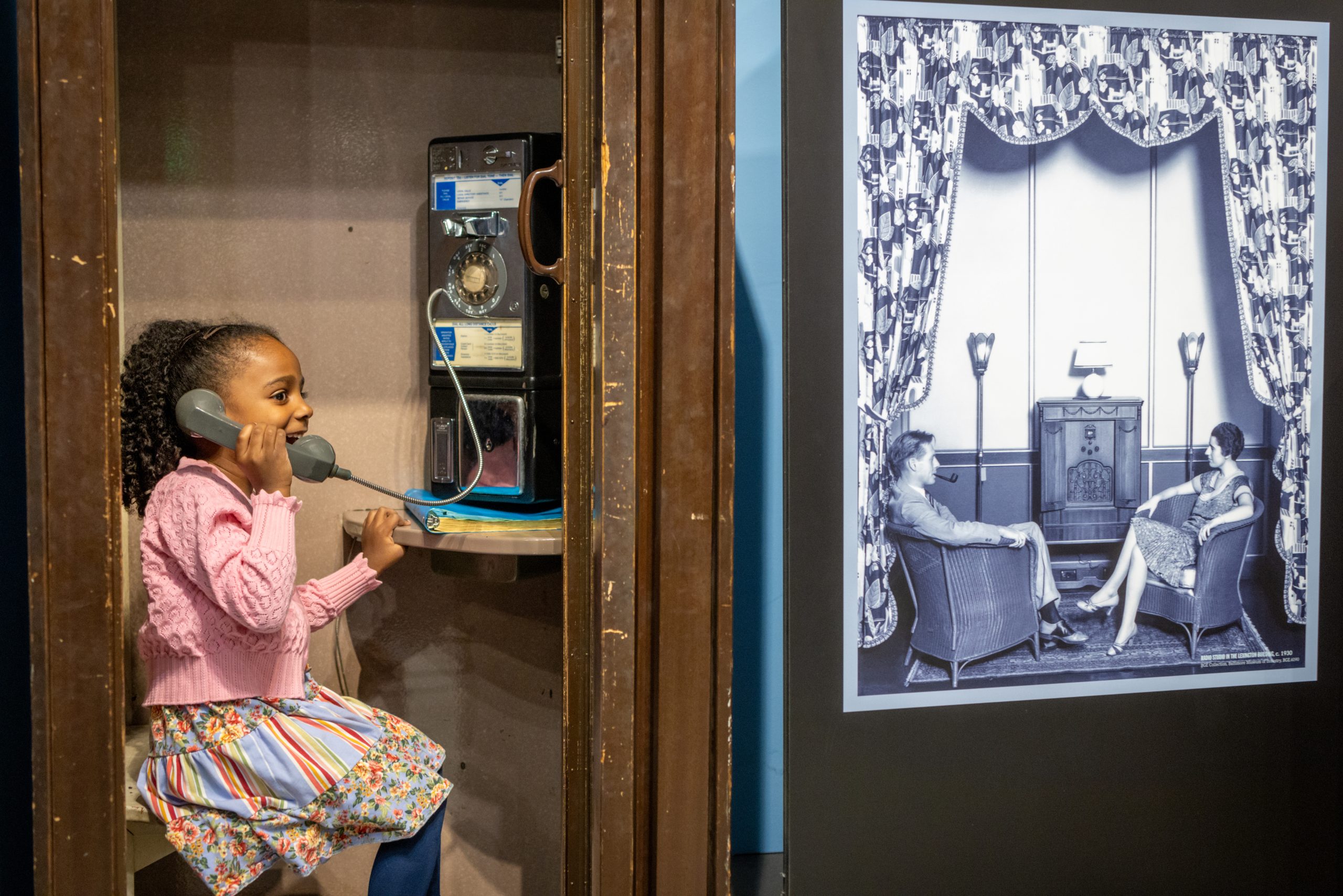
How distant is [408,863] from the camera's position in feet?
5.05

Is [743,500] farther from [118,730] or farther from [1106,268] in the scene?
[118,730]

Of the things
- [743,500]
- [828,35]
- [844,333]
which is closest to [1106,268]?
[844,333]

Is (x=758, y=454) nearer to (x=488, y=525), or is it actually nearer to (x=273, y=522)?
(x=488, y=525)

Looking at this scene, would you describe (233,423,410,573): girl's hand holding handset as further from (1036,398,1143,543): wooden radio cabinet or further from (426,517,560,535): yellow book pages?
(1036,398,1143,543): wooden radio cabinet

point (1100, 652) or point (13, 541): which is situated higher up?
point (13, 541)

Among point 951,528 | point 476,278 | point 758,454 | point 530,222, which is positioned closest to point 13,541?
point 476,278

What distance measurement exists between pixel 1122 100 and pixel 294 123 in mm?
1396

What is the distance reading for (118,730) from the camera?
50.0 inches

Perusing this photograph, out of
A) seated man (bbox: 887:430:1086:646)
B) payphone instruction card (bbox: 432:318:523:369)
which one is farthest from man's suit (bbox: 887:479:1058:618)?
payphone instruction card (bbox: 432:318:523:369)

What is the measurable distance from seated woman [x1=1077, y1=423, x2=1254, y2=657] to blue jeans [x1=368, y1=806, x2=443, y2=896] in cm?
107

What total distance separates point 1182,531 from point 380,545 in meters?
1.27

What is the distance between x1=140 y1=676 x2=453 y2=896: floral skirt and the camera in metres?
1.43

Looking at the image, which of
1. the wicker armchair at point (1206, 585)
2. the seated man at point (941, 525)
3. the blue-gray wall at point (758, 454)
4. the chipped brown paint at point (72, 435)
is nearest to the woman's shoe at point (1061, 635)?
the seated man at point (941, 525)

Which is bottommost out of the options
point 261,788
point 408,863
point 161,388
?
point 408,863
